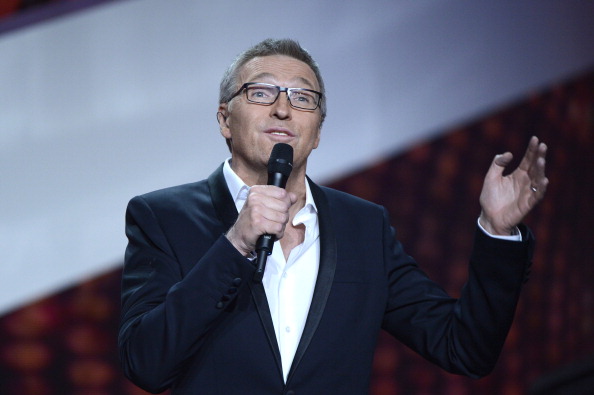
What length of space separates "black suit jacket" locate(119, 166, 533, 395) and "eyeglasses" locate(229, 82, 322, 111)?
18 centimetres

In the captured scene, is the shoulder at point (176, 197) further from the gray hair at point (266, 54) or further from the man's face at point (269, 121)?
the gray hair at point (266, 54)

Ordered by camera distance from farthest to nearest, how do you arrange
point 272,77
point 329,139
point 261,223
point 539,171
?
point 329,139
point 272,77
point 539,171
point 261,223

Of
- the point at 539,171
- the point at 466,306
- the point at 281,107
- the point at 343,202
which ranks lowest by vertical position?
the point at 466,306

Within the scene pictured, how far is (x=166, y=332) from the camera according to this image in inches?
44.9

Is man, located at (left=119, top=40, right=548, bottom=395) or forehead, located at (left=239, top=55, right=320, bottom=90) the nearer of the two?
man, located at (left=119, top=40, right=548, bottom=395)

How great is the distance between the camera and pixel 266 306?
1.25 m

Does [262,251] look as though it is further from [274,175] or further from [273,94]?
[273,94]

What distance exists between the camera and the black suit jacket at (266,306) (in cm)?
115

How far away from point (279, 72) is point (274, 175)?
0.30 meters

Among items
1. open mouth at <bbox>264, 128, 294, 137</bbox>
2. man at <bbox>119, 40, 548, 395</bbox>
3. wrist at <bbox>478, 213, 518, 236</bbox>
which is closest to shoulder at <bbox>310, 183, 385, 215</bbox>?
man at <bbox>119, 40, 548, 395</bbox>

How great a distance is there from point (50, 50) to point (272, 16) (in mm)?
748

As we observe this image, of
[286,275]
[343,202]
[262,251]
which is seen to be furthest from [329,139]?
[262,251]

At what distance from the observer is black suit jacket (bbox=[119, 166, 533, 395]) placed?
115 centimetres

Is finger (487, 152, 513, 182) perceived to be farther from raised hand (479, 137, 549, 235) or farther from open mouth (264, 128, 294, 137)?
open mouth (264, 128, 294, 137)
